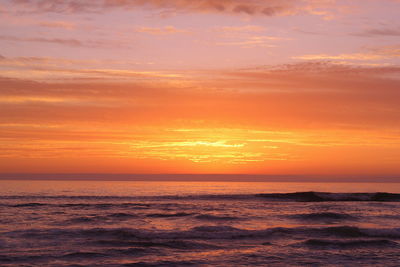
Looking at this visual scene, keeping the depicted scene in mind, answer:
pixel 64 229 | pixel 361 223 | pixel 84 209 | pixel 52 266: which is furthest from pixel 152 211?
pixel 52 266

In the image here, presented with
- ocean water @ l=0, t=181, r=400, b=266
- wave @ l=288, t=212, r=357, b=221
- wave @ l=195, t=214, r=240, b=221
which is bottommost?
ocean water @ l=0, t=181, r=400, b=266

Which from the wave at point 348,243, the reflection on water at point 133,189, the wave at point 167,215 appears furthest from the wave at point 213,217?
the reflection on water at point 133,189

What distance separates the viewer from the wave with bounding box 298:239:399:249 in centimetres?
2141

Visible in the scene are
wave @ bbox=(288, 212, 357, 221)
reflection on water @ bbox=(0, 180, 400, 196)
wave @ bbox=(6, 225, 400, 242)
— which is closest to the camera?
wave @ bbox=(6, 225, 400, 242)

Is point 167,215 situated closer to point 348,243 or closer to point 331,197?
point 348,243

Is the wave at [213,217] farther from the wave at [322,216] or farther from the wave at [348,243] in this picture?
the wave at [348,243]

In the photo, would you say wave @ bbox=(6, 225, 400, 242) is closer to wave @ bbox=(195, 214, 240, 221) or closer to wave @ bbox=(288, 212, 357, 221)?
wave @ bbox=(195, 214, 240, 221)

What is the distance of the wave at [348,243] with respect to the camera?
2141cm

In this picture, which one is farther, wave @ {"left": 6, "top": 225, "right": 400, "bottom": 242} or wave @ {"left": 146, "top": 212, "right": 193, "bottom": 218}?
wave @ {"left": 146, "top": 212, "right": 193, "bottom": 218}

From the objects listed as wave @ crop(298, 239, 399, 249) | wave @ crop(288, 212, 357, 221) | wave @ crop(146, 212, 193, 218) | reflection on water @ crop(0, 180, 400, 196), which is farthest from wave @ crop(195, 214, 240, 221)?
reflection on water @ crop(0, 180, 400, 196)

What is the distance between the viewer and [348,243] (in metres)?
22.2

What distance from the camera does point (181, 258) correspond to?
727 inches

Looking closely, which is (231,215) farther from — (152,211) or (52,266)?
(52,266)

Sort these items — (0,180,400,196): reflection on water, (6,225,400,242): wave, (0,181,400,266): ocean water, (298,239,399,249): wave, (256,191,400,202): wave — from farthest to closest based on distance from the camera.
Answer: (0,180,400,196): reflection on water < (256,191,400,202): wave < (6,225,400,242): wave < (298,239,399,249): wave < (0,181,400,266): ocean water
